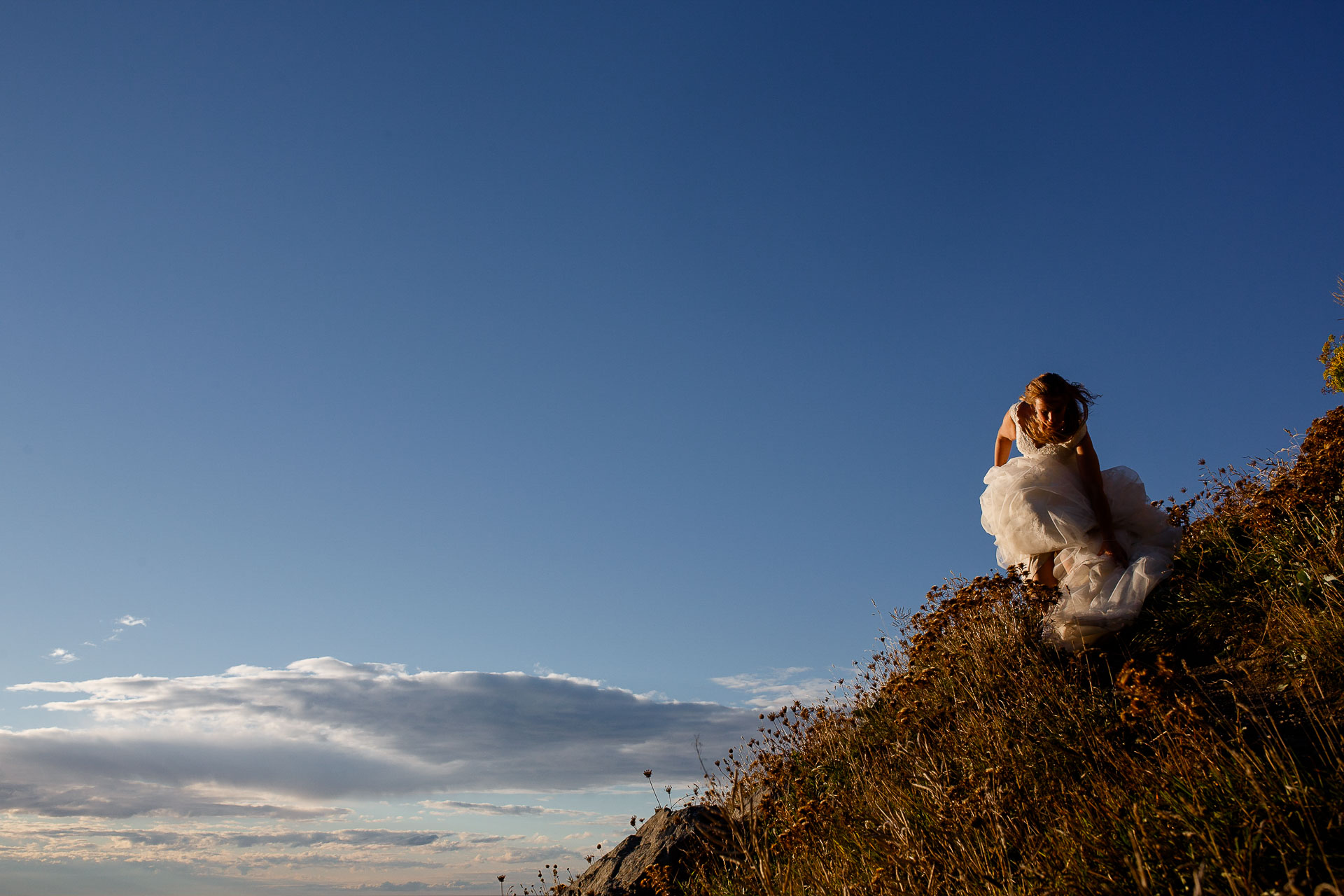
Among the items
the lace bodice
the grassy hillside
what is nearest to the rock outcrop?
the grassy hillside

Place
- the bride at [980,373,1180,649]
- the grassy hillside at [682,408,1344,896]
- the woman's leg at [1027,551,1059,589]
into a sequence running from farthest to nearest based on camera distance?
the woman's leg at [1027,551,1059,589] < the bride at [980,373,1180,649] < the grassy hillside at [682,408,1344,896]

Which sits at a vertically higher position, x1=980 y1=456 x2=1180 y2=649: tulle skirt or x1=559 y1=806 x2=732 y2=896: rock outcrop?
x1=980 y1=456 x2=1180 y2=649: tulle skirt

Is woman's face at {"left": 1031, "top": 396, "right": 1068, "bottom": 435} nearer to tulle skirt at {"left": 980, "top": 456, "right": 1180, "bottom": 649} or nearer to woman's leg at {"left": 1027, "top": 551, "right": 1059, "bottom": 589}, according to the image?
tulle skirt at {"left": 980, "top": 456, "right": 1180, "bottom": 649}

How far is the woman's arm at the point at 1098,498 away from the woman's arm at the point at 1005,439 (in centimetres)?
74

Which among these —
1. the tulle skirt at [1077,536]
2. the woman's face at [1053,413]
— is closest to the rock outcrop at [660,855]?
the tulle skirt at [1077,536]

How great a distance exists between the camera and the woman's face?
744cm

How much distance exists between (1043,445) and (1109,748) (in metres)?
3.74

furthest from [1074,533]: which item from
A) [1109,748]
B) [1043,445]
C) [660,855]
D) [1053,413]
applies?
[660,855]

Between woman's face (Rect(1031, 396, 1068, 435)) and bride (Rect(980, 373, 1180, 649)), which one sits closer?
bride (Rect(980, 373, 1180, 649))

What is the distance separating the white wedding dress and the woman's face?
0.15m

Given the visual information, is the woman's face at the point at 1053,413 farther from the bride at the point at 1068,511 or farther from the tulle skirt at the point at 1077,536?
the tulle skirt at the point at 1077,536

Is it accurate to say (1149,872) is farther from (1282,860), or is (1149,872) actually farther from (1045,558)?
(1045,558)

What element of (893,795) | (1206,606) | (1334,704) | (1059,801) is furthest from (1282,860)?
(1206,606)

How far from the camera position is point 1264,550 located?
664cm
